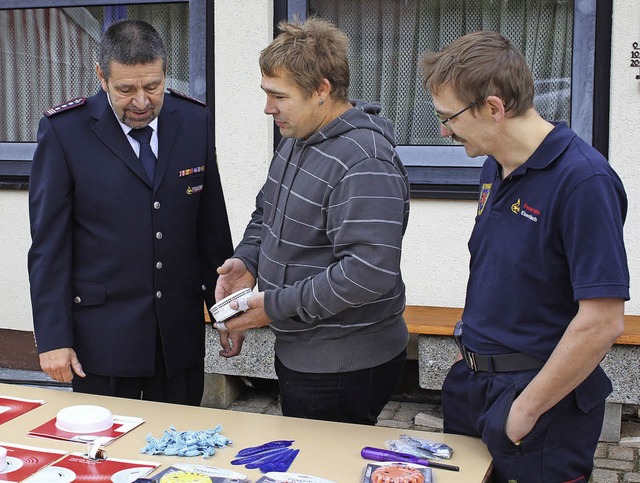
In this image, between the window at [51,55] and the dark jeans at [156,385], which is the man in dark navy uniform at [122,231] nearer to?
Answer: the dark jeans at [156,385]

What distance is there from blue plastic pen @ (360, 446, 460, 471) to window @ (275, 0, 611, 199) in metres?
2.88

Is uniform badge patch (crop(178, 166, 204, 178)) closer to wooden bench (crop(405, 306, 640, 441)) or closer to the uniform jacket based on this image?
the uniform jacket

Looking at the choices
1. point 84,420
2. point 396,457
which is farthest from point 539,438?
point 84,420

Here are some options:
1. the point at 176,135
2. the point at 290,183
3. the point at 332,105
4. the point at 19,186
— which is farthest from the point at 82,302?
the point at 19,186

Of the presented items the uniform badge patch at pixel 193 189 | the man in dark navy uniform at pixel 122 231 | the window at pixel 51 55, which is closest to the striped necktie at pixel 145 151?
the man in dark navy uniform at pixel 122 231

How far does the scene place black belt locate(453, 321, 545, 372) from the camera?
1990 mm

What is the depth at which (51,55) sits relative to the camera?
5.55 metres

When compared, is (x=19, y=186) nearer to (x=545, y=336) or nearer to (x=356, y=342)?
(x=356, y=342)

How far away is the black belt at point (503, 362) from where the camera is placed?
1990 mm

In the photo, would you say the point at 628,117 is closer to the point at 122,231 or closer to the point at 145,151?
the point at 145,151

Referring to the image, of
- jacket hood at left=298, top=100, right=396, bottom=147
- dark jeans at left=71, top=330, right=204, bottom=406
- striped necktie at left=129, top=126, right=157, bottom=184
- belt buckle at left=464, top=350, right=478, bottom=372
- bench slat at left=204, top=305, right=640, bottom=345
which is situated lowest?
bench slat at left=204, top=305, right=640, bottom=345

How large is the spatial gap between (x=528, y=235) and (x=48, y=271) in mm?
1476

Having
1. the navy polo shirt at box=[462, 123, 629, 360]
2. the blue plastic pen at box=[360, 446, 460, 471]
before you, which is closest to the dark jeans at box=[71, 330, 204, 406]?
the blue plastic pen at box=[360, 446, 460, 471]

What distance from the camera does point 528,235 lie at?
195 cm
